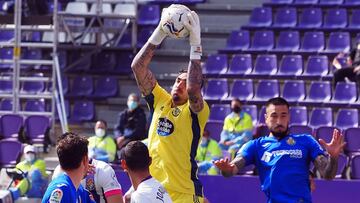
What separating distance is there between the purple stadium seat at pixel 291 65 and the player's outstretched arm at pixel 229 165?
10753 millimetres

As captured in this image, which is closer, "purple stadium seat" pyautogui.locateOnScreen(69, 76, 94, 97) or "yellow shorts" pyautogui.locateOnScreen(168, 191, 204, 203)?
"yellow shorts" pyautogui.locateOnScreen(168, 191, 204, 203)

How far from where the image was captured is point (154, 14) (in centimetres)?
2128

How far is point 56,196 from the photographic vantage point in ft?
19.3

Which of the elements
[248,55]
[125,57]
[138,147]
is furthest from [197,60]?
[125,57]

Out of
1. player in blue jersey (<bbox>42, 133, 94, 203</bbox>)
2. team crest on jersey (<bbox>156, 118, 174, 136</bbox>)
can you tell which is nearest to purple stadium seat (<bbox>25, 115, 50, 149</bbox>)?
team crest on jersey (<bbox>156, 118, 174, 136</bbox>)

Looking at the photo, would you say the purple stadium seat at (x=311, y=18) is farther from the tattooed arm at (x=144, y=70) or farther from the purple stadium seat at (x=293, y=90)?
the tattooed arm at (x=144, y=70)

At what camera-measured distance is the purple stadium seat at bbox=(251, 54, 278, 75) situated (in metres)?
19.1

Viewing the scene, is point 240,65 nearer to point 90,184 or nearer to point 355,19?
point 355,19

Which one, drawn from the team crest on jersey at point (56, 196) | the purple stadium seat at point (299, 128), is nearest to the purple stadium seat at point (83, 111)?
the purple stadium seat at point (299, 128)

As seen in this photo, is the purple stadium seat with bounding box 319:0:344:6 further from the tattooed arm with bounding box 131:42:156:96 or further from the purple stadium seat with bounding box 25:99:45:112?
the tattooed arm with bounding box 131:42:156:96

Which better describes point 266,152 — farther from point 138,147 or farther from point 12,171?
point 12,171

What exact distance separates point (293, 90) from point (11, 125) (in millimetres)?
5376

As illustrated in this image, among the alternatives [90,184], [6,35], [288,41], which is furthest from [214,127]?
[90,184]

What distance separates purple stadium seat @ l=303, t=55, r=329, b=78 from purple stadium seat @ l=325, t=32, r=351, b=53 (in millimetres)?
558
